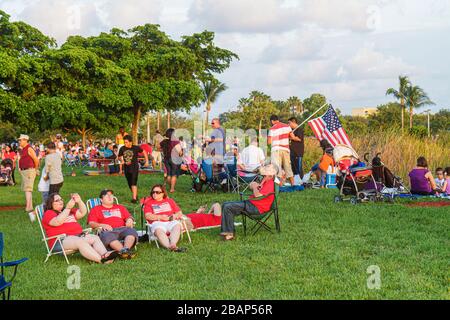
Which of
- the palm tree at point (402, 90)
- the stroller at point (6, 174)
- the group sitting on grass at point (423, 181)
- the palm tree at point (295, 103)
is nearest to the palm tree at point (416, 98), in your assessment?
the palm tree at point (402, 90)

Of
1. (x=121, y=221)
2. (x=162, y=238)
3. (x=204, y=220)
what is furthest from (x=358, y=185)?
(x=121, y=221)

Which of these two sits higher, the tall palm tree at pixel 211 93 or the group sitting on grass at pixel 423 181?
the tall palm tree at pixel 211 93

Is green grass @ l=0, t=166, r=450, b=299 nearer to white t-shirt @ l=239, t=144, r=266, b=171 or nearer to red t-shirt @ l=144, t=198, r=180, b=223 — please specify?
red t-shirt @ l=144, t=198, r=180, b=223

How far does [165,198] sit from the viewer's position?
944cm

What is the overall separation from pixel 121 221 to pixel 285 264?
2813 millimetres

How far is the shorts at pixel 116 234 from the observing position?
8.25m

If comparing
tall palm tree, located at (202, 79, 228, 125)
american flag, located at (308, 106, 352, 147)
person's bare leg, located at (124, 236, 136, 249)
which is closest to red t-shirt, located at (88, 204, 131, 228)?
person's bare leg, located at (124, 236, 136, 249)

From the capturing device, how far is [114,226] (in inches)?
348

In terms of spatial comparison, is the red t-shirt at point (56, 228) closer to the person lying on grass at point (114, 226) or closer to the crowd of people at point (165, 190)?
the crowd of people at point (165, 190)

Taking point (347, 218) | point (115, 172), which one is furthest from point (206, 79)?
point (347, 218)

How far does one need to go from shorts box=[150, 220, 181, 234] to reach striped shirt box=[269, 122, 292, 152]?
695 centimetres

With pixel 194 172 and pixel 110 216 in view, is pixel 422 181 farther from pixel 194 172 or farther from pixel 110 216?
pixel 110 216

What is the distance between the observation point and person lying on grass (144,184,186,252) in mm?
8617
